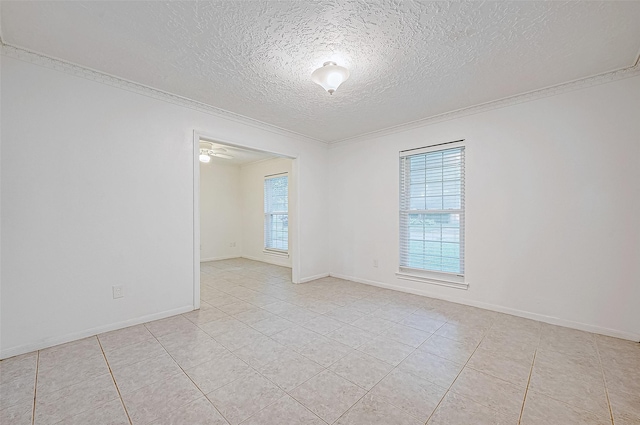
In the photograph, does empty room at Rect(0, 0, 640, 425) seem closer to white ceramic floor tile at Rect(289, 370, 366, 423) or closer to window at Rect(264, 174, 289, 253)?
white ceramic floor tile at Rect(289, 370, 366, 423)

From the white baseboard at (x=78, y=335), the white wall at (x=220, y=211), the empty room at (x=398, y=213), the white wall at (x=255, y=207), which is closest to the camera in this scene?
the empty room at (x=398, y=213)

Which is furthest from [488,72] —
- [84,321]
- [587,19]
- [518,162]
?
[84,321]

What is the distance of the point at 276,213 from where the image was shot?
21.5 ft

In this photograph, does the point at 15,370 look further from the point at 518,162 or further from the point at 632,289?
the point at 632,289

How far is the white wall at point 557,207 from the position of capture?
257 centimetres

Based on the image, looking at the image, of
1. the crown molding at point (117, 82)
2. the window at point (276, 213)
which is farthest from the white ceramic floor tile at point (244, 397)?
the window at point (276, 213)

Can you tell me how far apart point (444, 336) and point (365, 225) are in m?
2.23

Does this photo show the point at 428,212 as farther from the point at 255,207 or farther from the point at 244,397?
the point at 255,207

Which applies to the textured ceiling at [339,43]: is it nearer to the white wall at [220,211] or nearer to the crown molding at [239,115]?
the crown molding at [239,115]

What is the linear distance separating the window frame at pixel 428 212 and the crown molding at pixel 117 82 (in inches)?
86.5

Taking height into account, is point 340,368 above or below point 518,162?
below

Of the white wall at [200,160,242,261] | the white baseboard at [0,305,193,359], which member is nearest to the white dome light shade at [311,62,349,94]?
the white baseboard at [0,305,193,359]

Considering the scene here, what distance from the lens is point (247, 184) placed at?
727 cm

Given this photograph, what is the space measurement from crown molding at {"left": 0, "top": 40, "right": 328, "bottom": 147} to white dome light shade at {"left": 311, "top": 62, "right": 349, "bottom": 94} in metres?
1.66
